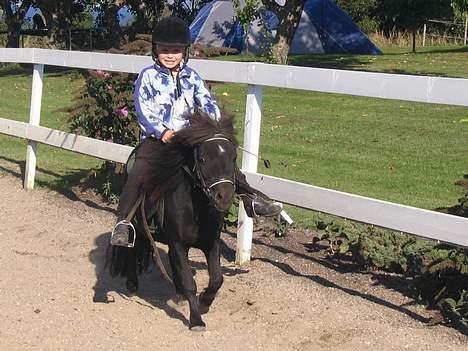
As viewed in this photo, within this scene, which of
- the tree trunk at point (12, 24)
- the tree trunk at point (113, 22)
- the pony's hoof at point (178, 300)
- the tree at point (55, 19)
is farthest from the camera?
the tree trunk at point (12, 24)

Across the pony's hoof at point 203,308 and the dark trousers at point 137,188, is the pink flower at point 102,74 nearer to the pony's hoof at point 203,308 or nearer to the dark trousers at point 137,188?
the dark trousers at point 137,188

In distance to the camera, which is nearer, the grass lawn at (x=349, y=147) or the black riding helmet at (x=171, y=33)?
the black riding helmet at (x=171, y=33)

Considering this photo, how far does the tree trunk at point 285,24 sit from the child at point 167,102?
17.4m

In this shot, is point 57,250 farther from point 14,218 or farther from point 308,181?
point 308,181

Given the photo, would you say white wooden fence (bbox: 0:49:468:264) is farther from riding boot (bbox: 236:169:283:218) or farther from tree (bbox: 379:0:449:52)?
tree (bbox: 379:0:449:52)

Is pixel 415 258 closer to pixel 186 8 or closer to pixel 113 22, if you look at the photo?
pixel 113 22

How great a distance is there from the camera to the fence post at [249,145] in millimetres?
6996

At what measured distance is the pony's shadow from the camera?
6.35m

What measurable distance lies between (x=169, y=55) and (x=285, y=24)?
1797cm

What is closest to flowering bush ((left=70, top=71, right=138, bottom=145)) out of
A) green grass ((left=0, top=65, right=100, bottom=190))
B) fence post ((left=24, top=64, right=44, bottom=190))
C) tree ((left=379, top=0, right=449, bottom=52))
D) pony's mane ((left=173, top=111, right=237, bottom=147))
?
green grass ((left=0, top=65, right=100, bottom=190))

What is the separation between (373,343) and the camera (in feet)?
17.6

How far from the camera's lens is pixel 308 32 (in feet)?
107

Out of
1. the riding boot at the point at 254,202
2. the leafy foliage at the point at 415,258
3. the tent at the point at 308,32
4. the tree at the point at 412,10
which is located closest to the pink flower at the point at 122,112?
the leafy foliage at the point at 415,258

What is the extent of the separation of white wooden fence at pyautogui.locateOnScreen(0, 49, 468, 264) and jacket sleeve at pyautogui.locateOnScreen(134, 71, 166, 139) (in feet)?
3.97
